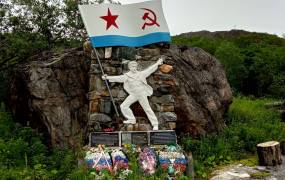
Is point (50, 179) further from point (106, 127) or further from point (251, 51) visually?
point (251, 51)

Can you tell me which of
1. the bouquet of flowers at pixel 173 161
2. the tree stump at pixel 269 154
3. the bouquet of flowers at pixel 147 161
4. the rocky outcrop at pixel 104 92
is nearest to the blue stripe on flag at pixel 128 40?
the rocky outcrop at pixel 104 92

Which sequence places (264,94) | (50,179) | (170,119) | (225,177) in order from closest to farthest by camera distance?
(50,179)
(225,177)
(170,119)
(264,94)

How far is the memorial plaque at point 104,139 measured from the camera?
8.79 meters

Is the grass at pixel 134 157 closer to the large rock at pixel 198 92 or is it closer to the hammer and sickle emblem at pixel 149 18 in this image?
the large rock at pixel 198 92

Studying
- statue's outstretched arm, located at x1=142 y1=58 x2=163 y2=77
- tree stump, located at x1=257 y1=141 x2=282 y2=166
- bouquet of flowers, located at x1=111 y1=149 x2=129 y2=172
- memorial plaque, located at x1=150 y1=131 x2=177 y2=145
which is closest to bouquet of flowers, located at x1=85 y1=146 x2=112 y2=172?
bouquet of flowers, located at x1=111 y1=149 x2=129 y2=172

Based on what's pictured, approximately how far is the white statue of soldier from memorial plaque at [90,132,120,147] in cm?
55

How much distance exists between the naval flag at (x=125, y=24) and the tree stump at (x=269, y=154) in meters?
3.00

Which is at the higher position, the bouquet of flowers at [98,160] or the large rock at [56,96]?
the large rock at [56,96]

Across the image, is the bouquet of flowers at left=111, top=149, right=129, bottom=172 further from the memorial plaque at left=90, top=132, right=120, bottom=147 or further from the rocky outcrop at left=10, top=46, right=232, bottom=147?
the rocky outcrop at left=10, top=46, right=232, bottom=147

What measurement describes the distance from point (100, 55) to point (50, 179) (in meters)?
2.84

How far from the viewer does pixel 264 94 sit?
1872cm

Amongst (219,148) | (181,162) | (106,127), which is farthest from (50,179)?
(219,148)

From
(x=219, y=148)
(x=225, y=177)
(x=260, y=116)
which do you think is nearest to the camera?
(x=225, y=177)

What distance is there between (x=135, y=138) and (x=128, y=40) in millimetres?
2122
